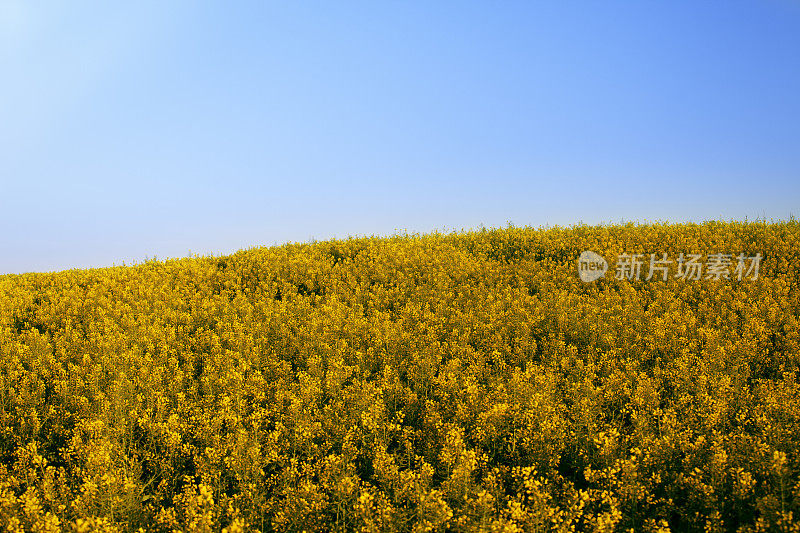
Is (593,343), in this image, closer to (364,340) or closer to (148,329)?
(364,340)

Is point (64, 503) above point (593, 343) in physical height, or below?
below

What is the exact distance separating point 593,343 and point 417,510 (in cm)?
554

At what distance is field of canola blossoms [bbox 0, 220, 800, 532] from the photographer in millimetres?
4633

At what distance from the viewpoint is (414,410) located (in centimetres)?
670

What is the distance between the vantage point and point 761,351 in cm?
853

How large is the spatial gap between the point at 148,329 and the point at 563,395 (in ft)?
25.4

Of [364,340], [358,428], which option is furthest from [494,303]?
[358,428]

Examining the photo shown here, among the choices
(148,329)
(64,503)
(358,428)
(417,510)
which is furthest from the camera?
(148,329)

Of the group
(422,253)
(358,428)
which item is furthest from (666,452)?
(422,253)

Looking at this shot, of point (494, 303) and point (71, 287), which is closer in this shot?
point (494, 303)

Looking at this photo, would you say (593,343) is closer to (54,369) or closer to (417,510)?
(417,510)

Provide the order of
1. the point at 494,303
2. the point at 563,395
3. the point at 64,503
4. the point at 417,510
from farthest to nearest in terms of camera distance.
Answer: the point at 494,303 < the point at 563,395 < the point at 64,503 < the point at 417,510

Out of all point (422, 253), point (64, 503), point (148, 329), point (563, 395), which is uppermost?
point (422, 253)

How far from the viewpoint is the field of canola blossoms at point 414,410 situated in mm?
4633
